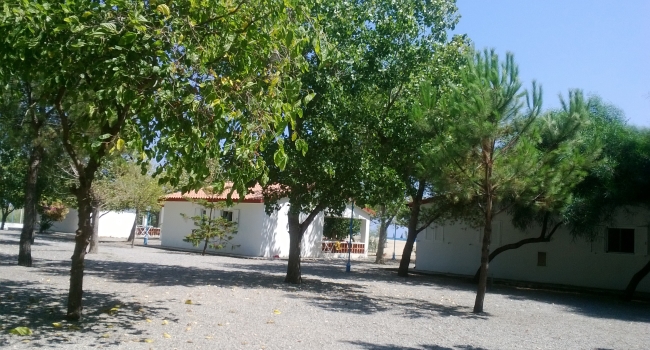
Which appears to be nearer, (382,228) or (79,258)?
(79,258)

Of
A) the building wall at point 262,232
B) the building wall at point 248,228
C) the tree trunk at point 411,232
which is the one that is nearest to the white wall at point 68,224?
the building wall at point 262,232

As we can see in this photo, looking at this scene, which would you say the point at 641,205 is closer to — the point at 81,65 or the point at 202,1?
the point at 202,1

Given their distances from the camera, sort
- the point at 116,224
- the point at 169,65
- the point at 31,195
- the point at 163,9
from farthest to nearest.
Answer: the point at 116,224
the point at 31,195
the point at 169,65
the point at 163,9

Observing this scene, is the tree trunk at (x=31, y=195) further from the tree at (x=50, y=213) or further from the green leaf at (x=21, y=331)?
the tree at (x=50, y=213)

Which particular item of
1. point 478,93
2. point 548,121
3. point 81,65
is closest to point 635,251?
point 548,121

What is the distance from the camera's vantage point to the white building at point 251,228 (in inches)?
1200

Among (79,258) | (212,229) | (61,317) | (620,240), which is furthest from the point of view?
(212,229)

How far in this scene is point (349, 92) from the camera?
50.2ft

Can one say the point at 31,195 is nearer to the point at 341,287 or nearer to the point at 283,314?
the point at 341,287

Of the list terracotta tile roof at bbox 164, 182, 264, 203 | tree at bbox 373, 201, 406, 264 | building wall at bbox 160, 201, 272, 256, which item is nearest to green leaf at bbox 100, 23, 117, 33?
terracotta tile roof at bbox 164, 182, 264, 203

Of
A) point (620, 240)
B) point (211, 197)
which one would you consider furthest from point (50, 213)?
point (620, 240)

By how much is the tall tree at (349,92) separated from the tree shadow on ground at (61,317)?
5.13 meters

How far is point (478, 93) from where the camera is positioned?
12305 millimetres

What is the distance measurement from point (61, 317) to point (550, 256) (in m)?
18.4
